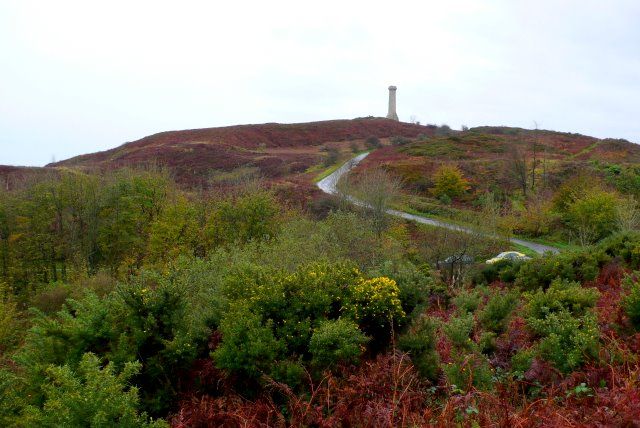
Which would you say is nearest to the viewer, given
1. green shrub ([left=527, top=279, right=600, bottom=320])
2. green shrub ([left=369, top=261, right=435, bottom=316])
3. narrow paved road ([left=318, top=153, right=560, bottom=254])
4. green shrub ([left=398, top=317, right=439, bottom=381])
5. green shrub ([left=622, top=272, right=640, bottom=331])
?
green shrub ([left=398, top=317, right=439, bottom=381])

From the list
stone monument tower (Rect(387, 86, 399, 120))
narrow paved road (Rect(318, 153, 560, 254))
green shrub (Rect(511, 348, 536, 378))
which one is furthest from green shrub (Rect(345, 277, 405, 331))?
stone monument tower (Rect(387, 86, 399, 120))

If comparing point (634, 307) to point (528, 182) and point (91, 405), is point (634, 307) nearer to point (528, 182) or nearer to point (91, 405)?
point (91, 405)

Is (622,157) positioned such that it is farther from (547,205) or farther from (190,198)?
(190,198)

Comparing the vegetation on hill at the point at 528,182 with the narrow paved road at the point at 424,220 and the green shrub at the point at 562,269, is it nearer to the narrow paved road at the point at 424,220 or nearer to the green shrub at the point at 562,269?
the narrow paved road at the point at 424,220

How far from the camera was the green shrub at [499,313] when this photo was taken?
8.30 meters

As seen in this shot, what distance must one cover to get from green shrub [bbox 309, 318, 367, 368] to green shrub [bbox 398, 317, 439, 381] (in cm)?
66

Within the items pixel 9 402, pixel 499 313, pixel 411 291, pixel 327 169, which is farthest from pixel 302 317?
Answer: pixel 327 169

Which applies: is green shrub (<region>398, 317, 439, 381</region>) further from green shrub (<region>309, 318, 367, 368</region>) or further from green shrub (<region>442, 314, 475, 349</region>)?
green shrub (<region>309, 318, 367, 368</region>)

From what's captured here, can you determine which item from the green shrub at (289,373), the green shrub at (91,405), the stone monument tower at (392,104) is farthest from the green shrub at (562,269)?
the stone monument tower at (392,104)

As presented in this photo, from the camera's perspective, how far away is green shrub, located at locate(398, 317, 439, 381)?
6.41m

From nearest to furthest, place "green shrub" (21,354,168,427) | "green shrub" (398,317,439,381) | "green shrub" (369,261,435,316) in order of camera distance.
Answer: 1. "green shrub" (21,354,168,427)
2. "green shrub" (398,317,439,381)
3. "green shrub" (369,261,435,316)

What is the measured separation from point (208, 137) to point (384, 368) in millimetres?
69441

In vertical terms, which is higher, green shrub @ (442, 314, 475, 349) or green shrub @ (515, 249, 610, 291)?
green shrub @ (442, 314, 475, 349)

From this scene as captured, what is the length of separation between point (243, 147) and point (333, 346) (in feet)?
213
